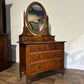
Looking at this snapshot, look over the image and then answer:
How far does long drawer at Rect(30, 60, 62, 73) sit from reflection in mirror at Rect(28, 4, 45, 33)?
0.83 meters

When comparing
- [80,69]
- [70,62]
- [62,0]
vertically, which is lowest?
[80,69]

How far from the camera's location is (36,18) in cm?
213

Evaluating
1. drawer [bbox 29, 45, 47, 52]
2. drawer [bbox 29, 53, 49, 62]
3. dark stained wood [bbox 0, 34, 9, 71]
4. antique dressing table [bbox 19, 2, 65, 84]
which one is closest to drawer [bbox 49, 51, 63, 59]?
antique dressing table [bbox 19, 2, 65, 84]

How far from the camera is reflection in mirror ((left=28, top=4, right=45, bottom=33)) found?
2023 mm

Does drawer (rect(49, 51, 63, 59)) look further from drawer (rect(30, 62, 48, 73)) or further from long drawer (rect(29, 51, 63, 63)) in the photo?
drawer (rect(30, 62, 48, 73))

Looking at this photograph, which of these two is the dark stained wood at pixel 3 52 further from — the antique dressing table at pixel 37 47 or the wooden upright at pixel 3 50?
the antique dressing table at pixel 37 47

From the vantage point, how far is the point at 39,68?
171 cm

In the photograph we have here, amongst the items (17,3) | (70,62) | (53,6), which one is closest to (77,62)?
(70,62)

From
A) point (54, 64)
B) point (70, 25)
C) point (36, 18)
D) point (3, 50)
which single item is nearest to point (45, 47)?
point (54, 64)

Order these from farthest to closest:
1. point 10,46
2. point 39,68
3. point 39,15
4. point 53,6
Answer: point 10,46 → point 53,6 → point 39,15 → point 39,68

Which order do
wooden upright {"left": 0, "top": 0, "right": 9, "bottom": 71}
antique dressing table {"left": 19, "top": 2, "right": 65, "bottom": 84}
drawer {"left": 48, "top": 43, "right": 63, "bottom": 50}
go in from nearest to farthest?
antique dressing table {"left": 19, "top": 2, "right": 65, "bottom": 84} → drawer {"left": 48, "top": 43, "right": 63, "bottom": 50} → wooden upright {"left": 0, "top": 0, "right": 9, "bottom": 71}

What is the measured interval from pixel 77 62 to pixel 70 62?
7.8 inches

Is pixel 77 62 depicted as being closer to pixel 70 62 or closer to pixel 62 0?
pixel 70 62

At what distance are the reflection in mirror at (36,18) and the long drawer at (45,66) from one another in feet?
2.71
